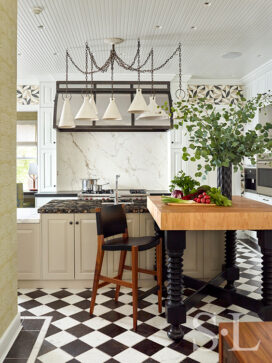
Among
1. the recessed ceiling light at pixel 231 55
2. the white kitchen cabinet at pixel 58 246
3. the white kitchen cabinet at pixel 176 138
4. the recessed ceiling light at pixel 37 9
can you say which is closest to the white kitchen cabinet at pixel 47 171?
the white kitchen cabinet at pixel 176 138

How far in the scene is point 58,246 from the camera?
3516 millimetres

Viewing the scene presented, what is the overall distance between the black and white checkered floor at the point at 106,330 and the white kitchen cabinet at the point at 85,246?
0.18m

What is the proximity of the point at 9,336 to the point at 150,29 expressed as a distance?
3.33m

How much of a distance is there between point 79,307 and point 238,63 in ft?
13.6

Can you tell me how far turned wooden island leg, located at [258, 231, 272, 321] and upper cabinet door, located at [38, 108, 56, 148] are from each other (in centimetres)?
438

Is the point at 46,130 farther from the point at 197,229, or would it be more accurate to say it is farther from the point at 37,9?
the point at 197,229

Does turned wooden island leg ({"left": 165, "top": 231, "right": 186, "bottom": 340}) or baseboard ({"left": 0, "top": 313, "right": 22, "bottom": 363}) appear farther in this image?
turned wooden island leg ({"left": 165, "top": 231, "right": 186, "bottom": 340})

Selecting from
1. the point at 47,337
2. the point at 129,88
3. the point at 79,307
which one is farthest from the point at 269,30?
the point at 47,337

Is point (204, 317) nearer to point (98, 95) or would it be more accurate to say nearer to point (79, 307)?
point (79, 307)

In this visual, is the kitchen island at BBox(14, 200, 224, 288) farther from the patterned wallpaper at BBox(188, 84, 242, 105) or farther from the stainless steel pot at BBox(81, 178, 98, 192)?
the patterned wallpaper at BBox(188, 84, 242, 105)

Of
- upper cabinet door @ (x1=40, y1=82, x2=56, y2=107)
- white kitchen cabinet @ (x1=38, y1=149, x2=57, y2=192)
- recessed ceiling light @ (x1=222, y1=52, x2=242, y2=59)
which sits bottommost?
white kitchen cabinet @ (x1=38, y1=149, x2=57, y2=192)

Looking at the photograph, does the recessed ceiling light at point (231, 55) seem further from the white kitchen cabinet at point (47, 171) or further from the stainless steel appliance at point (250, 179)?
the white kitchen cabinet at point (47, 171)

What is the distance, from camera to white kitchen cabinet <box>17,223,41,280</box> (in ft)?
11.5

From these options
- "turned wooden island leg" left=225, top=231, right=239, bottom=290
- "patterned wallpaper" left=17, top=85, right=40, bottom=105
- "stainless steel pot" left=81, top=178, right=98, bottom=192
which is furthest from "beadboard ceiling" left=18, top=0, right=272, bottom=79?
"turned wooden island leg" left=225, top=231, right=239, bottom=290
